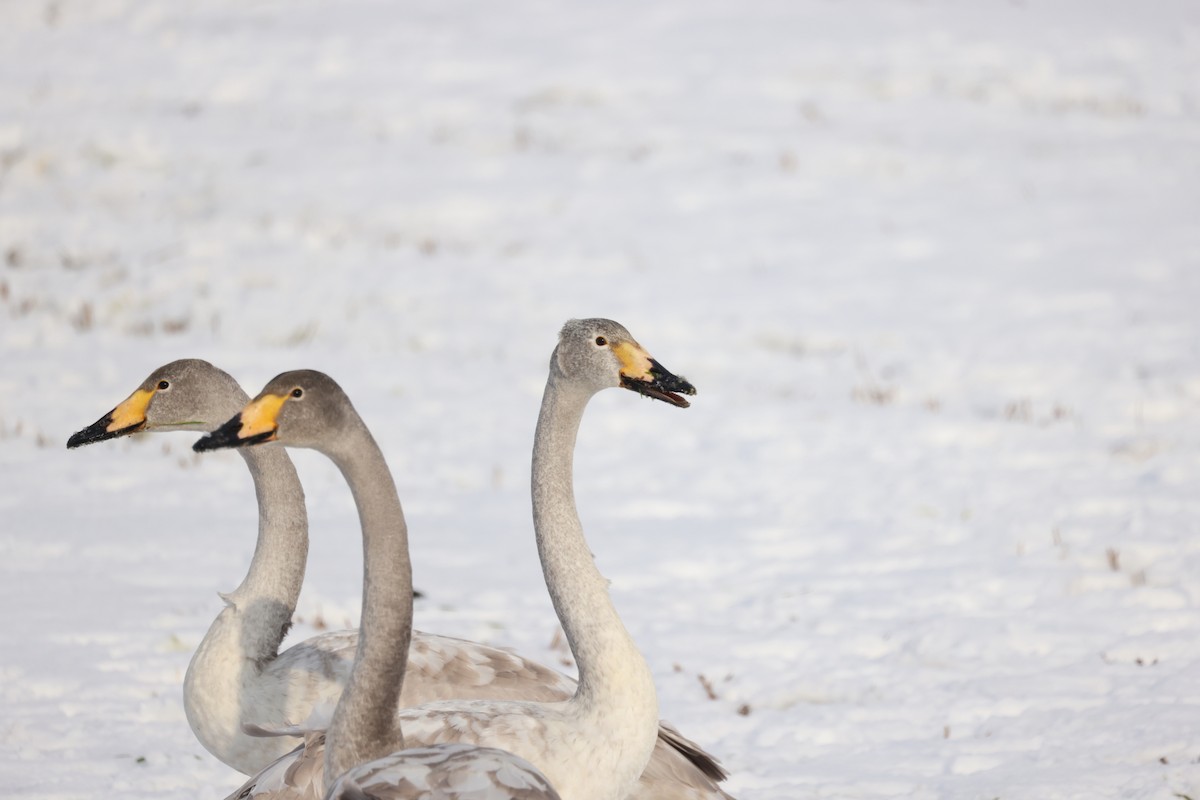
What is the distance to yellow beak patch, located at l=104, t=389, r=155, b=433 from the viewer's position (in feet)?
16.2

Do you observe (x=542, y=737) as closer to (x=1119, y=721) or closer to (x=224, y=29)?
(x=1119, y=721)

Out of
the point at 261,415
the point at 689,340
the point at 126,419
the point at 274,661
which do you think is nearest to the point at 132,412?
the point at 126,419

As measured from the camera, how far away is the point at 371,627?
12.6 feet

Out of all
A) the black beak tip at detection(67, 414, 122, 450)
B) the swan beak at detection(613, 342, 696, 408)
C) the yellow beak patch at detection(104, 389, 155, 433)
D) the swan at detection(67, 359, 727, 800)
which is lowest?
the swan at detection(67, 359, 727, 800)

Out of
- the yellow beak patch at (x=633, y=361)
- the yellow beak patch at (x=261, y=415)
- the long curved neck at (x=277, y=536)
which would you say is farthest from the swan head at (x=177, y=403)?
the yellow beak patch at (x=633, y=361)

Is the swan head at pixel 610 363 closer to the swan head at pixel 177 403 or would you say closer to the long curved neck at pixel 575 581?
the long curved neck at pixel 575 581

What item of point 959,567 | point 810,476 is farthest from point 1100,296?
point 959,567

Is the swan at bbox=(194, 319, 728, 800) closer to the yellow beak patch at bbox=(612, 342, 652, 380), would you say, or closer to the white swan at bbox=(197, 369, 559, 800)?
the yellow beak patch at bbox=(612, 342, 652, 380)

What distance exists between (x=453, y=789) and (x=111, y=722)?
8.94ft

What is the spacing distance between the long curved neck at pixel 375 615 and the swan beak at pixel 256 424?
0.20 metres

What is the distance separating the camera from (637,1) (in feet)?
72.4

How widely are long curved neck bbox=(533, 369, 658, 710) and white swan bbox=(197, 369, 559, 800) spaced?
62 cm

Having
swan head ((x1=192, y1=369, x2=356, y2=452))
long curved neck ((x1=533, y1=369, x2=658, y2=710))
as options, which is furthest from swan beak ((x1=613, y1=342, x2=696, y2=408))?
swan head ((x1=192, y1=369, x2=356, y2=452))

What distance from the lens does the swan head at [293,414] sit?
11.9ft
